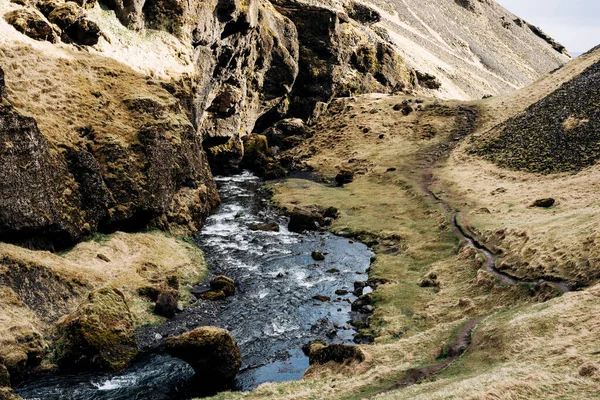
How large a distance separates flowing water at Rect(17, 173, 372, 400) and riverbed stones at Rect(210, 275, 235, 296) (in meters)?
0.65

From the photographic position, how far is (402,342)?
26.3 meters

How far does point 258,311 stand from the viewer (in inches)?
1320

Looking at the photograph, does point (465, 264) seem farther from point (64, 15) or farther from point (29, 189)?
point (64, 15)

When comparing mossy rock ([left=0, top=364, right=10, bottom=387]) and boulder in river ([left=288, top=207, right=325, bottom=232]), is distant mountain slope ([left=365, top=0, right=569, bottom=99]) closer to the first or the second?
boulder in river ([left=288, top=207, right=325, bottom=232])

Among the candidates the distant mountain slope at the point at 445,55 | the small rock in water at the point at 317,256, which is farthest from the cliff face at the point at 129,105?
the distant mountain slope at the point at 445,55

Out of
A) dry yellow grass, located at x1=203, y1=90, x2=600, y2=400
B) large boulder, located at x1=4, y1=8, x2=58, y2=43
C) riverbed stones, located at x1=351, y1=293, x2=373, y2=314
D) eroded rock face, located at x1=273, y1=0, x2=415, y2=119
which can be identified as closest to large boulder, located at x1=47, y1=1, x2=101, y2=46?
large boulder, located at x1=4, y1=8, x2=58, y2=43

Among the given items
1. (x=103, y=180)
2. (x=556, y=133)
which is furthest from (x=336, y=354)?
(x=556, y=133)

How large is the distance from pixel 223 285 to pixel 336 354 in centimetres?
1327

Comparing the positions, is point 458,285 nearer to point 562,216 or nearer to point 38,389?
point 562,216

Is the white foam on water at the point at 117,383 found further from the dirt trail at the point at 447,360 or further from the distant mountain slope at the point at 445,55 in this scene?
the distant mountain slope at the point at 445,55

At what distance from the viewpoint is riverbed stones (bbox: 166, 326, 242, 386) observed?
2512 centimetres

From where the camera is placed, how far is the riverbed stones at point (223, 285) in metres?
36.2

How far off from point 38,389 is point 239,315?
41.9 ft

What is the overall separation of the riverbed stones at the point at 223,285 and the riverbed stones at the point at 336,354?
35.9 feet
